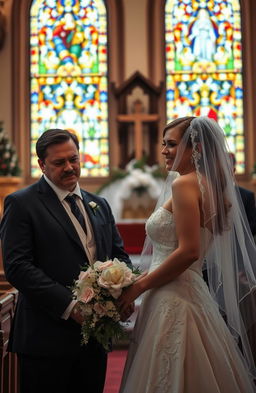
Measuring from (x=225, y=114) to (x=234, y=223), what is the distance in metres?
7.51

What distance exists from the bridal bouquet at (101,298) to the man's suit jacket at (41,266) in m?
0.11

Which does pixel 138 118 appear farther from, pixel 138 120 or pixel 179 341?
pixel 179 341

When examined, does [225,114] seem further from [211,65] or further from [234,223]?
[234,223]

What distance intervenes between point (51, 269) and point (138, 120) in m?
7.27

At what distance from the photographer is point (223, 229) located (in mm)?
2740

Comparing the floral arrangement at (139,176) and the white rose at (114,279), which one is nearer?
the white rose at (114,279)

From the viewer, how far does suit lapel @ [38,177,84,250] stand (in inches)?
104

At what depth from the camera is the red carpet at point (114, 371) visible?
4.53 metres

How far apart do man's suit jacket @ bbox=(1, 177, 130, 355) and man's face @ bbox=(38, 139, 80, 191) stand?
10cm

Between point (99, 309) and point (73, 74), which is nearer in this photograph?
point (99, 309)

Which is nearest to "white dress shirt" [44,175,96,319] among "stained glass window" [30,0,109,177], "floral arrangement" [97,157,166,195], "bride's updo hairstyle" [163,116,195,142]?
"bride's updo hairstyle" [163,116,195,142]

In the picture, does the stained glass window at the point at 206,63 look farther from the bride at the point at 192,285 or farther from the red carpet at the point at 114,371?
the bride at the point at 192,285

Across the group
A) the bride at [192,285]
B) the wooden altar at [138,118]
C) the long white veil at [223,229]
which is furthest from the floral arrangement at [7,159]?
the bride at [192,285]

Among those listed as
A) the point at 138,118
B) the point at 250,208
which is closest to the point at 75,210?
the point at 250,208
